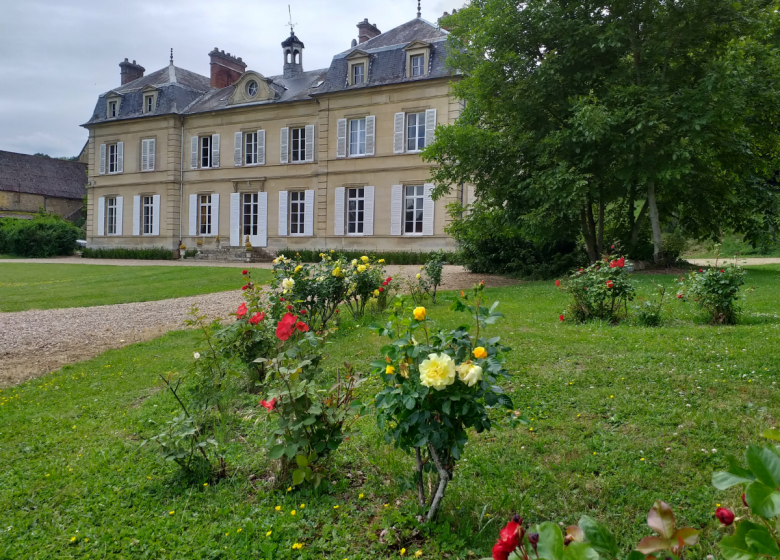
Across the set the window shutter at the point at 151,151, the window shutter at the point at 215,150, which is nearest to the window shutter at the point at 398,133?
the window shutter at the point at 215,150

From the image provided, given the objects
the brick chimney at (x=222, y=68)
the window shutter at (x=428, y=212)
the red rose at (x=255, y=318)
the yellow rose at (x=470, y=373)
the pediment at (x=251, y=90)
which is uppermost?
the brick chimney at (x=222, y=68)

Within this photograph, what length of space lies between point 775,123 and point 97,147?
95.8ft

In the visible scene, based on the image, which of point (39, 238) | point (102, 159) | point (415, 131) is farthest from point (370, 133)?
point (39, 238)

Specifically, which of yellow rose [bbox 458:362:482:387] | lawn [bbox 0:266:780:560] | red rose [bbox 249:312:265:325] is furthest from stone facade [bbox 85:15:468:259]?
yellow rose [bbox 458:362:482:387]

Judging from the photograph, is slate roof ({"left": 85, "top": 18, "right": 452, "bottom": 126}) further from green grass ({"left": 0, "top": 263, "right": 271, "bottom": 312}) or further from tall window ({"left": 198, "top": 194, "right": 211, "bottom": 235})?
green grass ({"left": 0, "top": 263, "right": 271, "bottom": 312})

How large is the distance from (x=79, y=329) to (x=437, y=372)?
25.3ft

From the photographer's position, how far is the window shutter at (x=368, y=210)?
22.8 m

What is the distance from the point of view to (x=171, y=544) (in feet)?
8.43

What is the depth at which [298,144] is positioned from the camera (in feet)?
81.0

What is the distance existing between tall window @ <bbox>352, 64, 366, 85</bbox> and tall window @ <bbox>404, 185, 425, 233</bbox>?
488 centimetres

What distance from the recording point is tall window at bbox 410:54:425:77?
71.1 ft

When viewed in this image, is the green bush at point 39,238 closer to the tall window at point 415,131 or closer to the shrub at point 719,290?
the tall window at point 415,131

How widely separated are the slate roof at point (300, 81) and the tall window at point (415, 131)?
139 centimetres

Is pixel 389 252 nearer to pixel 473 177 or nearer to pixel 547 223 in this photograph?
pixel 473 177
